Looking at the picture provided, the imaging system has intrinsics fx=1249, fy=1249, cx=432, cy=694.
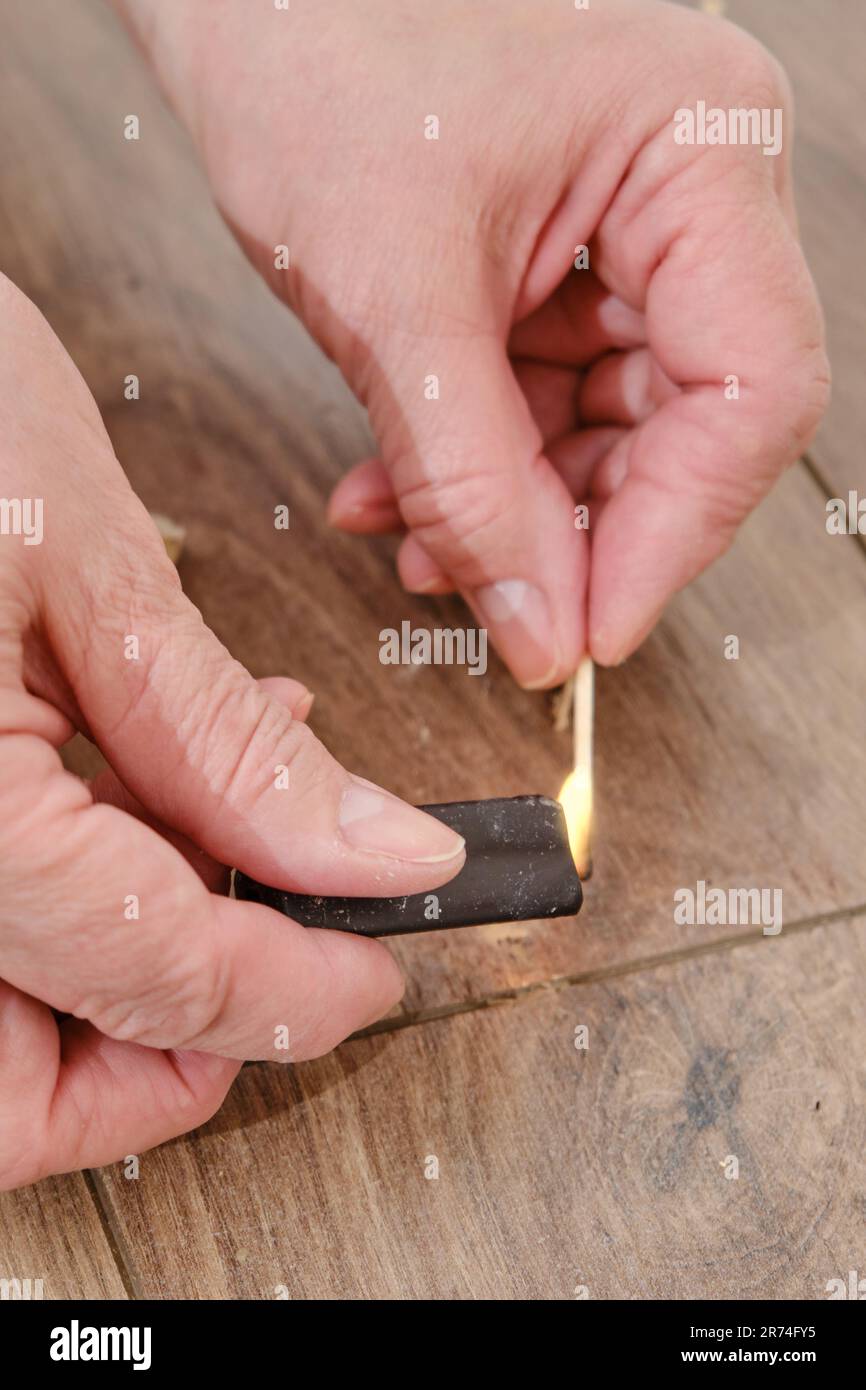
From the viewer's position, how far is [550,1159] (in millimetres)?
659

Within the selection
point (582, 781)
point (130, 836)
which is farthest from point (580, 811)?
point (130, 836)

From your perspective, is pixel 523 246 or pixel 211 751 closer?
pixel 211 751

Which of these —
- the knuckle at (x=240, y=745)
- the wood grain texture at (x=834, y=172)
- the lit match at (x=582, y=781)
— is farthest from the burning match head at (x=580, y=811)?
the wood grain texture at (x=834, y=172)

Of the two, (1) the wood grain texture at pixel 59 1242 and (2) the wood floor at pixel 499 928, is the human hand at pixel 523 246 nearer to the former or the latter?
(2) the wood floor at pixel 499 928

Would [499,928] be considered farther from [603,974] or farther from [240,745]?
[240,745]

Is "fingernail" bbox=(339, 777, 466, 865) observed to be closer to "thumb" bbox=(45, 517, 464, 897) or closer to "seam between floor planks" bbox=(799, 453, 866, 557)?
"thumb" bbox=(45, 517, 464, 897)

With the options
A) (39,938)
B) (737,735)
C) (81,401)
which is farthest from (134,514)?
(737,735)

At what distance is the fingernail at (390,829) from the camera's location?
1.90ft

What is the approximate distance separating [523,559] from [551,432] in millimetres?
209

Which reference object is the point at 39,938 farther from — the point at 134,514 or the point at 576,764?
the point at 576,764

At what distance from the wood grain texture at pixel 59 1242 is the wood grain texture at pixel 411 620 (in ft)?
0.66

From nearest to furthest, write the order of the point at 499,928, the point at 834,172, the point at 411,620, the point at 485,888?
the point at 485,888 < the point at 499,928 < the point at 411,620 < the point at 834,172

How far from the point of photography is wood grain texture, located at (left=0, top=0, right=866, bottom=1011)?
0.77 m

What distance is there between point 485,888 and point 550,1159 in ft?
0.51
